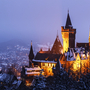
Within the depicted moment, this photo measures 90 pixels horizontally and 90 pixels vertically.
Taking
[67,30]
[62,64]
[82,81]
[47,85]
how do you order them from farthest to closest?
[67,30]
[62,64]
[47,85]
[82,81]

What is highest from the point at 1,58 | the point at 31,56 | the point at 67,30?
the point at 67,30

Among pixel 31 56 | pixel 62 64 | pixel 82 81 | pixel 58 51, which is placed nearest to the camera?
pixel 82 81

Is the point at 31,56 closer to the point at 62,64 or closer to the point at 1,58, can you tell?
the point at 62,64

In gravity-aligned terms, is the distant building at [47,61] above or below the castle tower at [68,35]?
below

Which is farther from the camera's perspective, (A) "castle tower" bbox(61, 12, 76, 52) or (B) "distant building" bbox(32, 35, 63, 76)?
(A) "castle tower" bbox(61, 12, 76, 52)

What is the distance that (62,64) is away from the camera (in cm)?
4794

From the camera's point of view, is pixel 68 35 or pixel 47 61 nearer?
pixel 47 61

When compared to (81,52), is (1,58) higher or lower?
lower

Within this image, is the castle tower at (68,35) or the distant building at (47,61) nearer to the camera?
the distant building at (47,61)

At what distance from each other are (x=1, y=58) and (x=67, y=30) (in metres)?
72.4

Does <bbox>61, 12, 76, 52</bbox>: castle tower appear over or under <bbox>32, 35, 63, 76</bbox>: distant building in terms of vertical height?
over

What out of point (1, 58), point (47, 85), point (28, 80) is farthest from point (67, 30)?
point (1, 58)

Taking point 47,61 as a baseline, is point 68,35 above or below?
above

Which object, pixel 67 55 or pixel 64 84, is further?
pixel 67 55
